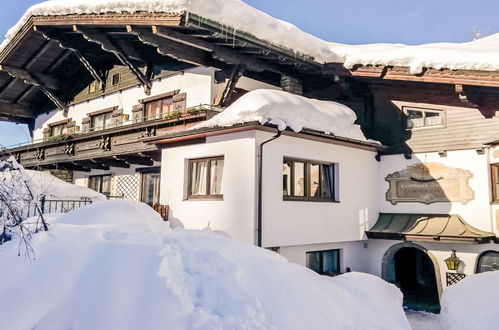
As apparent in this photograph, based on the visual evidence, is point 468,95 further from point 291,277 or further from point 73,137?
point 73,137

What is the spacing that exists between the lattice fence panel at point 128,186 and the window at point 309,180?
7.01 metres

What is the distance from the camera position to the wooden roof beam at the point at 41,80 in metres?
17.1

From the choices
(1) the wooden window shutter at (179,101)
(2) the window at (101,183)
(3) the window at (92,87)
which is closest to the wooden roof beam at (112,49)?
(1) the wooden window shutter at (179,101)

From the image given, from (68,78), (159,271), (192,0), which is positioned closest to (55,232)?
(159,271)

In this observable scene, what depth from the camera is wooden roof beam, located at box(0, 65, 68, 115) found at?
56.1 ft

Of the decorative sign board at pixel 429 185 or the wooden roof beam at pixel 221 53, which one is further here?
the decorative sign board at pixel 429 185

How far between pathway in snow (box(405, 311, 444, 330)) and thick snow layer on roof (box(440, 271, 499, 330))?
194 cm

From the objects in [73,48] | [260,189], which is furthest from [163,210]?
[73,48]

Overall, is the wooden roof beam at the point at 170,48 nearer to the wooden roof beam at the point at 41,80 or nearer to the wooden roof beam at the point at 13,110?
the wooden roof beam at the point at 41,80

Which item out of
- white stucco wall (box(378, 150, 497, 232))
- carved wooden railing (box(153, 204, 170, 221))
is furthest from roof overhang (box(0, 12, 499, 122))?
carved wooden railing (box(153, 204, 170, 221))

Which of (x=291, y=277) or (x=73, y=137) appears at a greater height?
(x=73, y=137)

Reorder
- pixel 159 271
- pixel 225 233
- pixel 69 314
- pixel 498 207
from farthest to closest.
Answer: pixel 498 207, pixel 225 233, pixel 159 271, pixel 69 314

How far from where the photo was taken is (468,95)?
10.8m

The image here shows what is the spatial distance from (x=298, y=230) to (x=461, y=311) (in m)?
4.09
